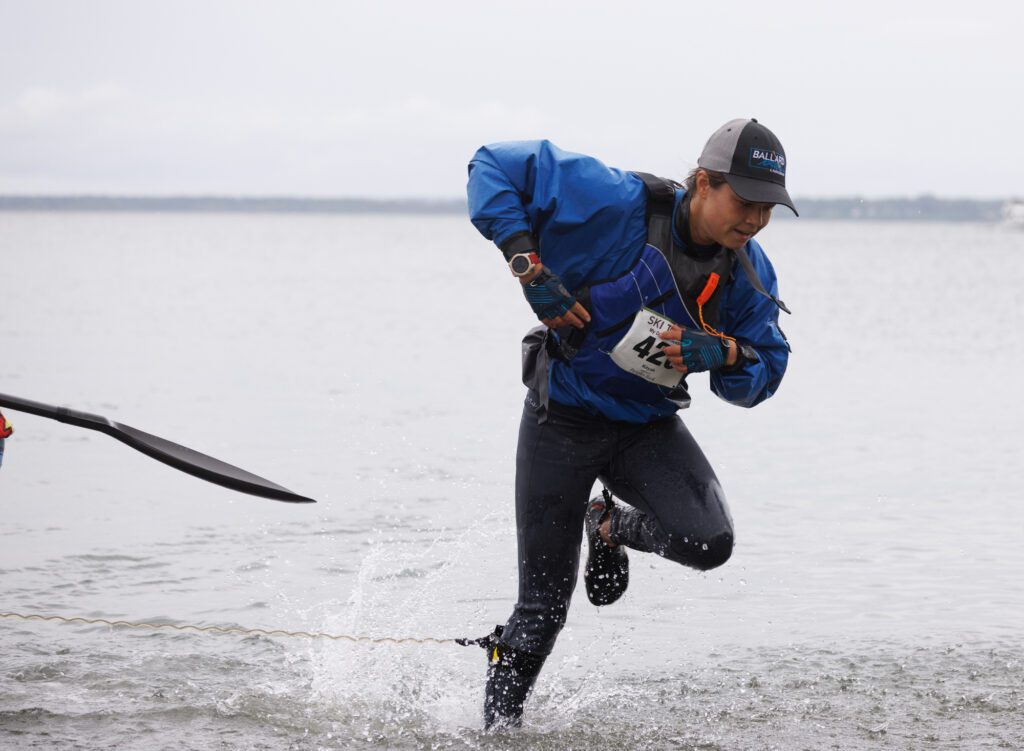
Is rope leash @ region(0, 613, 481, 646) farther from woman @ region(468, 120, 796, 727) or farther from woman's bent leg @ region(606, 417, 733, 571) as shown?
woman's bent leg @ region(606, 417, 733, 571)

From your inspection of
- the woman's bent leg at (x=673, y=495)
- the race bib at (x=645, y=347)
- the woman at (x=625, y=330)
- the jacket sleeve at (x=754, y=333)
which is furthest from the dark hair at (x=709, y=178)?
the woman's bent leg at (x=673, y=495)

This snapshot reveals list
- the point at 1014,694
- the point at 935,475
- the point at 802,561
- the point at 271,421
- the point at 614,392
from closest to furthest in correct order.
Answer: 1. the point at 614,392
2. the point at 1014,694
3. the point at 802,561
4. the point at 935,475
5. the point at 271,421

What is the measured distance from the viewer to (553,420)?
17.5ft

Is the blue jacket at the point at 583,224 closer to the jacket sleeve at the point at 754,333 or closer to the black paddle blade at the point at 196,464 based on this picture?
the jacket sleeve at the point at 754,333

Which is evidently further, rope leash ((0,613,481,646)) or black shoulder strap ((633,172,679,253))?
rope leash ((0,613,481,646))

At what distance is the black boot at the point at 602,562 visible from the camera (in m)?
5.83

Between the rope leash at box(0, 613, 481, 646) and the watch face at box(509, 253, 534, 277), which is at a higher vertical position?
the watch face at box(509, 253, 534, 277)

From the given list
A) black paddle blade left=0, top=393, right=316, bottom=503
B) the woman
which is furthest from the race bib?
black paddle blade left=0, top=393, right=316, bottom=503

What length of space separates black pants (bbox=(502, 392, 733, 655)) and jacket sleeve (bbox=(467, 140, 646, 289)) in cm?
60

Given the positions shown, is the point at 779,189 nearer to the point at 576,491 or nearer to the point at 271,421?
the point at 576,491

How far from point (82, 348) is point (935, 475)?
14.3 m

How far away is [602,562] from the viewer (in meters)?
5.91

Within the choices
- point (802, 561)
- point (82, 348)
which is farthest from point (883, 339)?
point (802, 561)

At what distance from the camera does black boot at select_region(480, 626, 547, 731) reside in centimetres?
552
